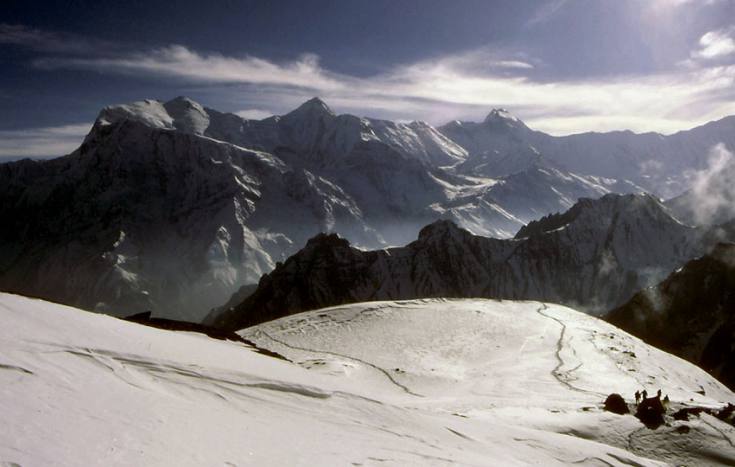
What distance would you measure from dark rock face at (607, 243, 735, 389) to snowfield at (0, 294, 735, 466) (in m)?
97.5

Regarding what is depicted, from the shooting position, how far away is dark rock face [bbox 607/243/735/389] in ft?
344

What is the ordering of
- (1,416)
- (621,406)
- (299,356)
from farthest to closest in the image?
(299,356), (621,406), (1,416)

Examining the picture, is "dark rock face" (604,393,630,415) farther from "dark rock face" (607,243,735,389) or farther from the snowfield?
"dark rock face" (607,243,735,389)

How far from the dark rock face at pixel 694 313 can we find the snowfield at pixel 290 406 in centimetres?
9755

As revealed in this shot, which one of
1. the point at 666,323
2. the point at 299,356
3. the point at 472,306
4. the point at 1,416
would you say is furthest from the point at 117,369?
the point at 666,323

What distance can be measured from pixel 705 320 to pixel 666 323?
6944 mm

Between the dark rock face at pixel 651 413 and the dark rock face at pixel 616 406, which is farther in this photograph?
the dark rock face at pixel 616 406

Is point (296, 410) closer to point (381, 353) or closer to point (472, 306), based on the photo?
point (381, 353)

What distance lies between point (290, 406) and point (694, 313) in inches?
4852

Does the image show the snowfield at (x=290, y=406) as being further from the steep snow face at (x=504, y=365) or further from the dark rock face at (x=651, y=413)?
the dark rock face at (x=651, y=413)

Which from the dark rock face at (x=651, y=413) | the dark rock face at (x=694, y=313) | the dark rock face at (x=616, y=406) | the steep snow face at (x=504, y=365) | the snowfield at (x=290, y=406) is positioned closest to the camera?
the snowfield at (x=290, y=406)

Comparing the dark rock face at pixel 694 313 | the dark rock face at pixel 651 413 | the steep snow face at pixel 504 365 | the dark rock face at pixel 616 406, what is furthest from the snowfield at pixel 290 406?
the dark rock face at pixel 694 313

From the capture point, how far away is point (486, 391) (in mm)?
18969

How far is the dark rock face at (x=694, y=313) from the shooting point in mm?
104812
